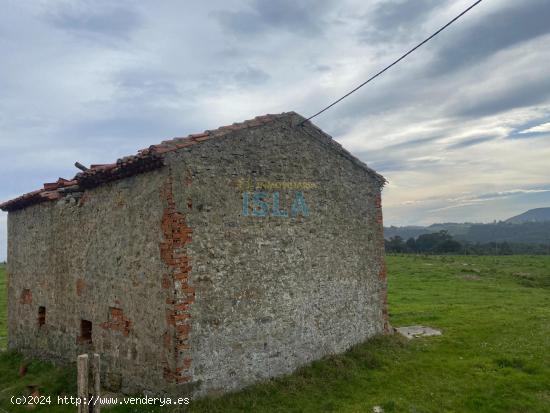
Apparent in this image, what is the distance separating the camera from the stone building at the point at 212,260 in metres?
8.34

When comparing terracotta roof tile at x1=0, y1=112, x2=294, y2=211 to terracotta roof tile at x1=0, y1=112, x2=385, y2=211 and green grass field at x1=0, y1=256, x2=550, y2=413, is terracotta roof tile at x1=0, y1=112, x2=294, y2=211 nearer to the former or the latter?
terracotta roof tile at x1=0, y1=112, x2=385, y2=211

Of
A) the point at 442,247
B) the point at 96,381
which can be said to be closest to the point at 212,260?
the point at 96,381

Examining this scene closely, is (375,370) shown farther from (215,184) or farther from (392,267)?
(392,267)

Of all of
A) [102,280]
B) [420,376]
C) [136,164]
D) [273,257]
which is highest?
[136,164]

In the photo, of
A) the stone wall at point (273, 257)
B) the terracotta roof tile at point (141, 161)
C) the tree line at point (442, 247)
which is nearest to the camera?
the terracotta roof tile at point (141, 161)

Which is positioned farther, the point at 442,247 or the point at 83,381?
the point at 442,247

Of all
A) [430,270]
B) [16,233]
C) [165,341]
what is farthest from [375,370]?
[430,270]

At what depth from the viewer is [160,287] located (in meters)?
8.34

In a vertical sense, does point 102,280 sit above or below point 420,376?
above

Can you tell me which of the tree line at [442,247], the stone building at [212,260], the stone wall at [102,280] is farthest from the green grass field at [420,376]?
the tree line at [442,247]

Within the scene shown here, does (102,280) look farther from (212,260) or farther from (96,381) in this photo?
(96,381)

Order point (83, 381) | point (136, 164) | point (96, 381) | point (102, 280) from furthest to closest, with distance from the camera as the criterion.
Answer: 1. point (102, 280)
2. point (136, 164)
3. point (96, 381)
4. point (83, 381)

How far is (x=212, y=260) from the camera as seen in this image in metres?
8.70

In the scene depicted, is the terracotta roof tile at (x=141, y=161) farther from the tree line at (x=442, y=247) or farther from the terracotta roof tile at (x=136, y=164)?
the tree line at (x=442, y=247)
